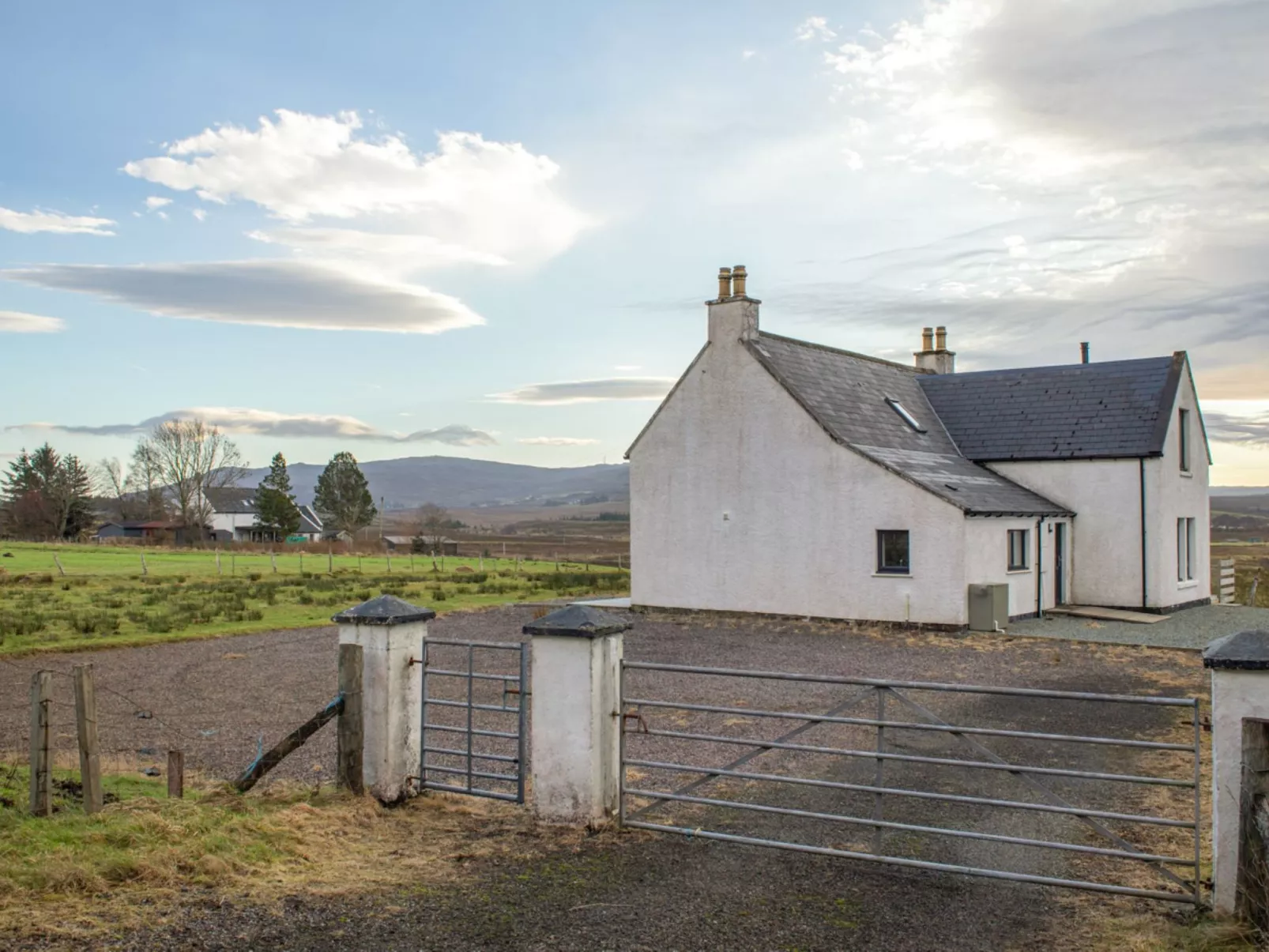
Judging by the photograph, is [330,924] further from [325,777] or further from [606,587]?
[606,587]

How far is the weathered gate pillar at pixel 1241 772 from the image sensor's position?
5.82 metres

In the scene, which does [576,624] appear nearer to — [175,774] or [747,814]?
[747,814]

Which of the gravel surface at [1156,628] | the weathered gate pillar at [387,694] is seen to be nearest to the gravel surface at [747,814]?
the gravel surface at [1156,628]

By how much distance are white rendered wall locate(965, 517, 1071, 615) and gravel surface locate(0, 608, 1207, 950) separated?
3367 millimetres

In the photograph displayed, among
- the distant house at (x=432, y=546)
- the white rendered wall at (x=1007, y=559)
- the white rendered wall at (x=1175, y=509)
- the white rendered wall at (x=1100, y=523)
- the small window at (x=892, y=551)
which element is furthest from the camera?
the distant house at (x=432, y=546)

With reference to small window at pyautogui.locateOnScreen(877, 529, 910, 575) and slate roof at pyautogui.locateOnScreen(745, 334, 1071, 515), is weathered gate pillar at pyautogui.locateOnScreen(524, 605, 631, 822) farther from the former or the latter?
small window at pyautogui.locateOnScreen(877, 529, 910, 575)

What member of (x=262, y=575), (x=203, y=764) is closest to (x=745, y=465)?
(x=203, y=764)

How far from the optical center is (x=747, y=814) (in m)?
8.78

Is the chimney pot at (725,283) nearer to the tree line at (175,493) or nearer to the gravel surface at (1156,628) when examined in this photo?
the gravel surface at (1156,628)

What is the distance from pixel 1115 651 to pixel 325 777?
53.5 ft

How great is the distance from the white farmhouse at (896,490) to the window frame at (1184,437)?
79mm

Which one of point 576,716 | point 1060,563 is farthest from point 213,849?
point 1060,563

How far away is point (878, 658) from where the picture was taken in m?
19.5

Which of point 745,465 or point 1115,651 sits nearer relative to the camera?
point 1115,651
